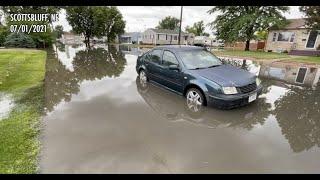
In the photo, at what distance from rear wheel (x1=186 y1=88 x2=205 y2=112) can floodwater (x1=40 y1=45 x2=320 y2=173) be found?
192mm

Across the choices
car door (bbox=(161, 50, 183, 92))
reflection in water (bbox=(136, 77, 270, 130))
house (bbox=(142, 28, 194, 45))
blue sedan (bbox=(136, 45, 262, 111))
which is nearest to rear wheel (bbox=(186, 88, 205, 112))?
blue sedan (bbox=(136, 45, 262, 111))

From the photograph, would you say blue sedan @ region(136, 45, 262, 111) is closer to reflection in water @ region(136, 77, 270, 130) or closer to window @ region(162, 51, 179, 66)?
window @ region(162, 51, 179, 66)

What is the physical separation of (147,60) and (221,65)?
2.67 m

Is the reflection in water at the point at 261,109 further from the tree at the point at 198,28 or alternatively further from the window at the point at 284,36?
the tree at the point at 198,28

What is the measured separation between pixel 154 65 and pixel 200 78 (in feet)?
7.53

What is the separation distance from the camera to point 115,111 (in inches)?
239

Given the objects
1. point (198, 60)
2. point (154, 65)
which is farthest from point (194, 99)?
point (154, 65)

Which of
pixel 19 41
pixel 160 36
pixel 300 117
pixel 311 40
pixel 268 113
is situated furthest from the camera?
pixel 160 36

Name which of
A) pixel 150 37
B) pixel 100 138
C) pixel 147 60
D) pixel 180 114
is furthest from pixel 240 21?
pixel 150 37

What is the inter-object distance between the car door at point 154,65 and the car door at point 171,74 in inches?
10.3

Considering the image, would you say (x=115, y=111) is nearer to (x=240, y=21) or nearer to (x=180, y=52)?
(x=180, y=52)

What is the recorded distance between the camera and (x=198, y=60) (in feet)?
23.3

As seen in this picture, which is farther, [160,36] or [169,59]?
[160,36]

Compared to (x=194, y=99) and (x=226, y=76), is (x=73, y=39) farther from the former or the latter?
(x=226, y=76)
